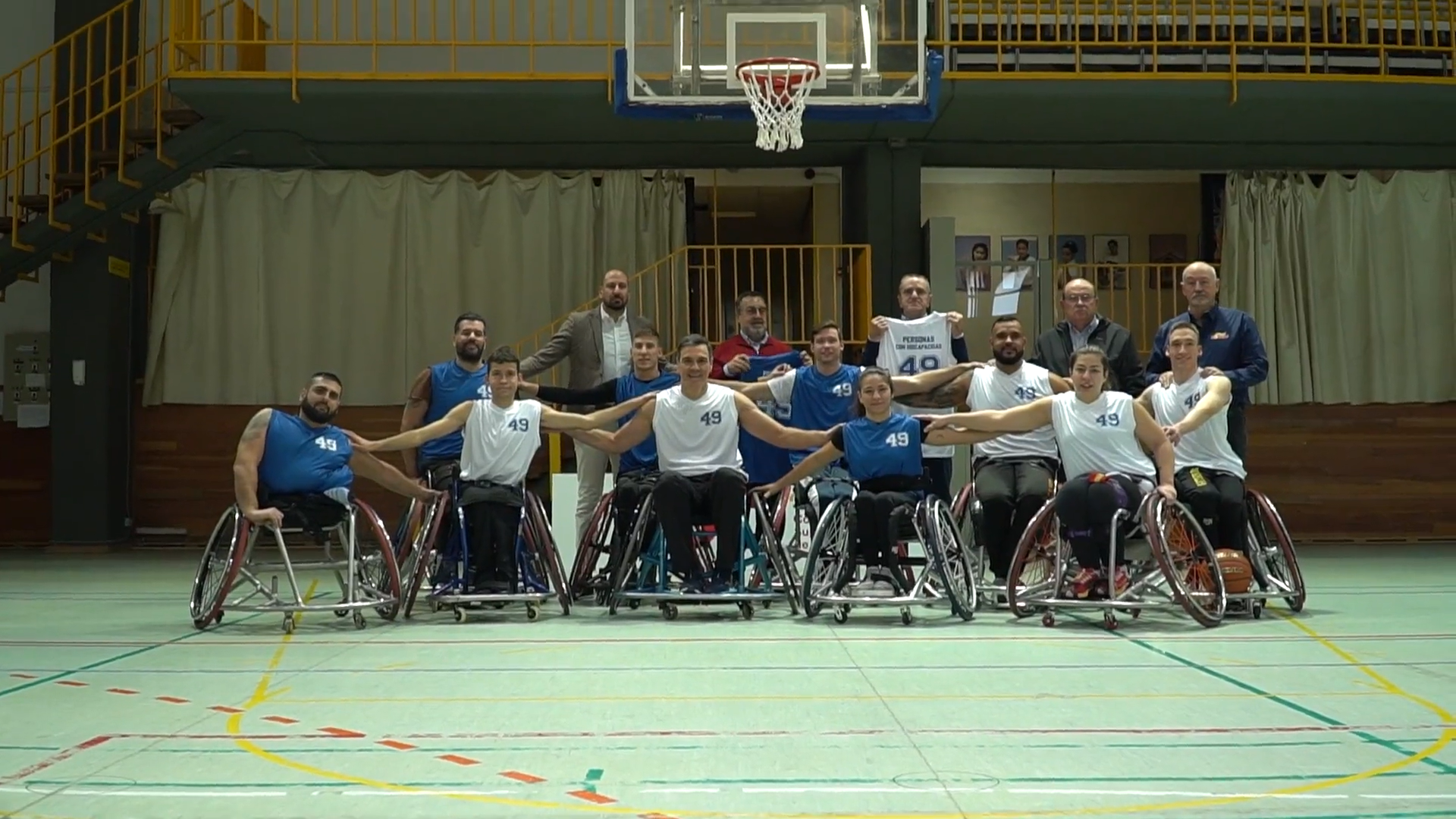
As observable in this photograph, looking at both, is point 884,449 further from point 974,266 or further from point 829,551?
point 974,266

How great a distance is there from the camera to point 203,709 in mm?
3918

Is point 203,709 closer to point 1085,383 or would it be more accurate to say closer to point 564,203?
point 1085,383

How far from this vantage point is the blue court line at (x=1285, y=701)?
3.15 m

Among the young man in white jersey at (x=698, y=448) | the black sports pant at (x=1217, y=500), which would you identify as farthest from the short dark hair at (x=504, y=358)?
the black sports pant at (x=1217, y=500)

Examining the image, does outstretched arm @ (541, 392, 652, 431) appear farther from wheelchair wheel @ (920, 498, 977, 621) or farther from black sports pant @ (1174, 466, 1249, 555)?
black sports pant @ (1174, 466, 1249, 555)

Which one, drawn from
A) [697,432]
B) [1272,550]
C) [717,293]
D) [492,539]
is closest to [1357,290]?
[717,293]

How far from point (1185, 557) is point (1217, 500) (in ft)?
0.99

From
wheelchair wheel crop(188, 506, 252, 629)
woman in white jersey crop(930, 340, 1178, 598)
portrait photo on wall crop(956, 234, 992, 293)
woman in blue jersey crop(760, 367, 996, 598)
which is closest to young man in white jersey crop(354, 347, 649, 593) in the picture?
wheelchair wheel crop(188, 506, 252, 629)

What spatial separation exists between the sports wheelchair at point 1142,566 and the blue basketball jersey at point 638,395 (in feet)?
6.09

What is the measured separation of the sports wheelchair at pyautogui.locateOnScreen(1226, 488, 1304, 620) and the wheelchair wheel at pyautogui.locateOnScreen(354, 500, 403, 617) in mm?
3550

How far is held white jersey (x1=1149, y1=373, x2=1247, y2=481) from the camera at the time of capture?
234 inches

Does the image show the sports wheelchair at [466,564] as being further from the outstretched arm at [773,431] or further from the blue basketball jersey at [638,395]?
the outstretched arm at [773,431]

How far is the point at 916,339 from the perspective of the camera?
23.6 ft

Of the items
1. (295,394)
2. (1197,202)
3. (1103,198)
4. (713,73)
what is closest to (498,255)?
(295,394)
